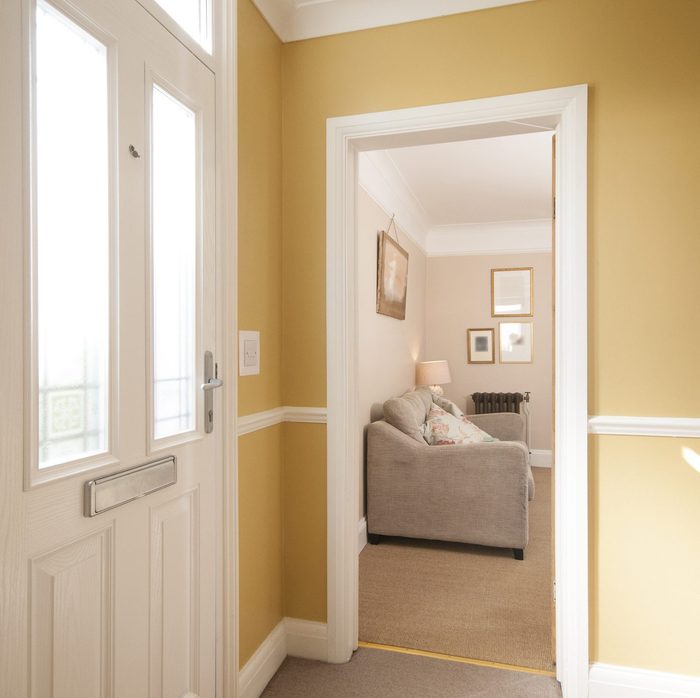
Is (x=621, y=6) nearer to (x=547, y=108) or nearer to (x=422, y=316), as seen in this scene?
(x=547, y=108)

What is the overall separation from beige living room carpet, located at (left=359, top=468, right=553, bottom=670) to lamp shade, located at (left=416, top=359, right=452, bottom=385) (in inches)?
77.0

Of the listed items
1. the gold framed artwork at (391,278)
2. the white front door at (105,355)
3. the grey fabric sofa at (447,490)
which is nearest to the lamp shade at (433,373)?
the gold framed artwork at (391,278)

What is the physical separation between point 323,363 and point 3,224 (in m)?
1.40

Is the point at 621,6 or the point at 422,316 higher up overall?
the point at 621,6

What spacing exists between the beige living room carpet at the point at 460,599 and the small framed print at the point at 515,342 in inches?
106

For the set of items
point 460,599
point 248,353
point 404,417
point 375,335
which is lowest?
point 460,599

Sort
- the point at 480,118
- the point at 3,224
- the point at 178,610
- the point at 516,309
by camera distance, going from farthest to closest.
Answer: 1. the point at 516,309
2. the point at 480,118
3. the point at 178,610
4. the point at 3,224

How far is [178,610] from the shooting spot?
5.23 feet

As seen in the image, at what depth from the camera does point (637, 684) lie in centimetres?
196

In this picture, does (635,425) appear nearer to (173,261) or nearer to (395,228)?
(173,261)

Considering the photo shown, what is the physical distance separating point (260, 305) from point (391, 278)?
7.96 ft

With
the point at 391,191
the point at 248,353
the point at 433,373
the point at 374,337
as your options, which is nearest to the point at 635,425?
the point at 248,353

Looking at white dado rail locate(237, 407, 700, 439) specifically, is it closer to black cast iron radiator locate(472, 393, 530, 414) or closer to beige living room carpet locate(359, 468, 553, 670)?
beige living room carpet locate(359, 468, 553, 670)

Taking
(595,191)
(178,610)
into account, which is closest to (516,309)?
(595,191)
